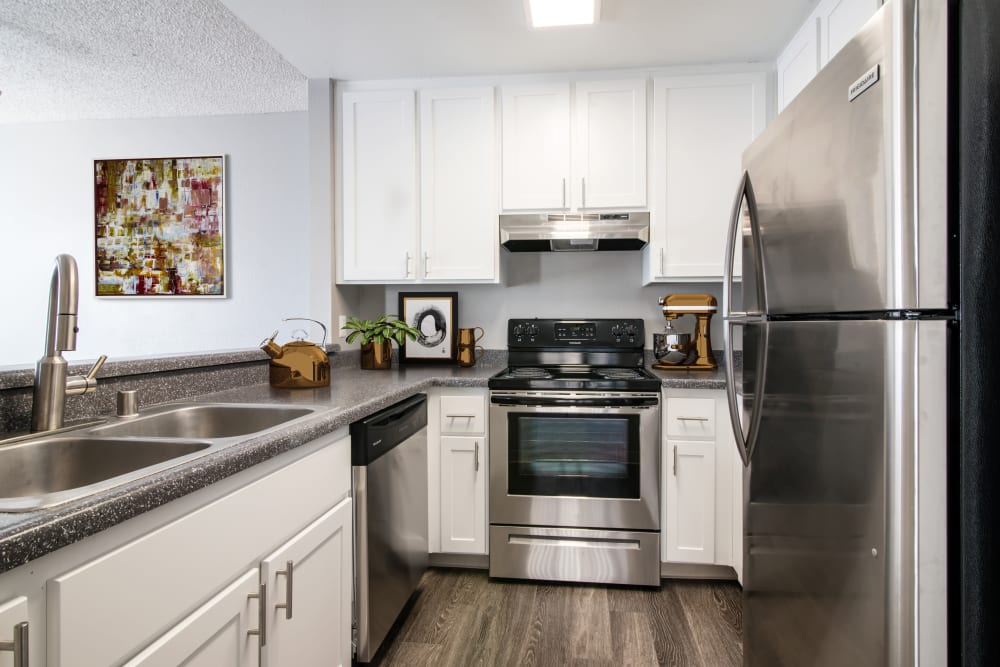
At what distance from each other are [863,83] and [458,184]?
1.99 meters

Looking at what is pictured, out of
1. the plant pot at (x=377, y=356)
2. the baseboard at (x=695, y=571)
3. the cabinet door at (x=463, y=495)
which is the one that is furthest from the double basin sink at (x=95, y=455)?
the baseboard at (x=695, y=571)

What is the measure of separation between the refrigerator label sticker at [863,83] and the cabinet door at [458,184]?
1.84 metres

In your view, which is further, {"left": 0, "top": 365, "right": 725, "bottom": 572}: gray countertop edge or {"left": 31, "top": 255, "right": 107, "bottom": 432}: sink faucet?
{"left": 31, "top": 255, "right": 107, "bottom": 432}: sink faucet

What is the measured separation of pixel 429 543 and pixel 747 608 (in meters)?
1.35

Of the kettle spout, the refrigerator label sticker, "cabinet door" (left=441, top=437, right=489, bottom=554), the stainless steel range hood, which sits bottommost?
"cabinet door" (left=441, top=437, right=489, bottom=554)

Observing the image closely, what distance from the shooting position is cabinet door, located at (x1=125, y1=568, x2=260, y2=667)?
84 cm

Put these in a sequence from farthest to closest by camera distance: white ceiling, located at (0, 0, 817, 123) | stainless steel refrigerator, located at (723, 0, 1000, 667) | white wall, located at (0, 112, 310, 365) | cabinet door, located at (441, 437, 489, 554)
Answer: white wall, located at (0, 112, 310, 365), cabinet door, located at (441, 437, 489, 554), white ceiling, located at (0, 0, 817, 123), stainless steel refrigerator, located at (723, 0, 1000, 667)

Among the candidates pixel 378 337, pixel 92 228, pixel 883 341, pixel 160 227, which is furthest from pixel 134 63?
pixel 883 341

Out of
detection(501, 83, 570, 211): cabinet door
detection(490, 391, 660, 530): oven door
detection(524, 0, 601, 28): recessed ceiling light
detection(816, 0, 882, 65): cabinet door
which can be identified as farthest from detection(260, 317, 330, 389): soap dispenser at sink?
detection(816, 0, 882, 65): cabinet door

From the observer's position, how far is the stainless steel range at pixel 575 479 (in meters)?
2.25

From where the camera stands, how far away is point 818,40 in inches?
79.7

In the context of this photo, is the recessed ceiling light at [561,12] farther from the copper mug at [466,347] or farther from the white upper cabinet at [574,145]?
the copper mug at [466,347]

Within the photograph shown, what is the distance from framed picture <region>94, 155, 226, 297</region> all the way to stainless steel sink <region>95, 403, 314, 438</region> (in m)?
2.16

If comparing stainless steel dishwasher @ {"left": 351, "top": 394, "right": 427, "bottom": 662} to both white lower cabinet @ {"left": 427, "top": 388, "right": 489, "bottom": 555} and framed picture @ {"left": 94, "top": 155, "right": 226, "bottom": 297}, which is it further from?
framed picture @ {"left": 94, "top": 155, "right": 226, "bottom": 297}
